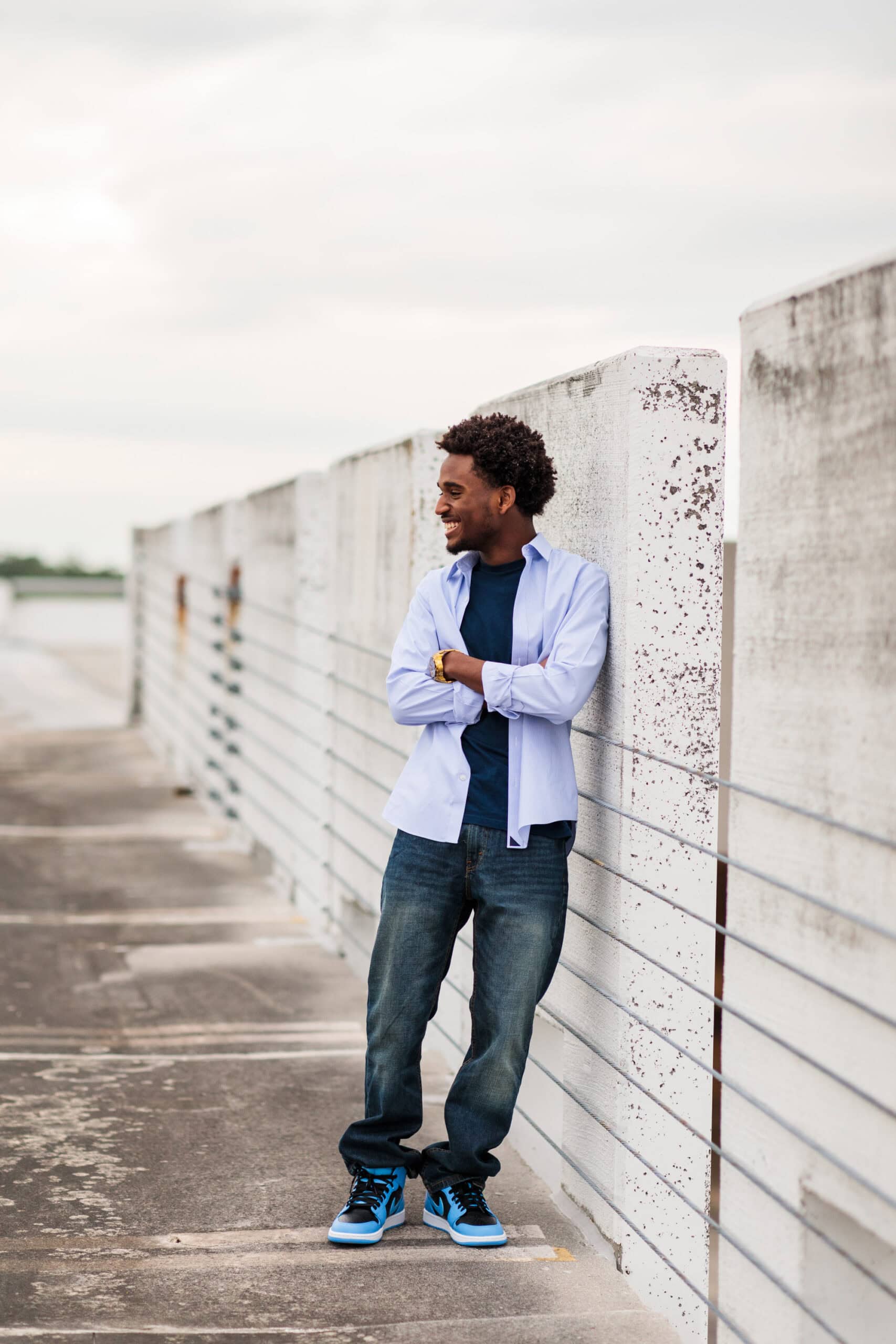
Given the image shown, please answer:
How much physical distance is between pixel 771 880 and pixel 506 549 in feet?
4.26

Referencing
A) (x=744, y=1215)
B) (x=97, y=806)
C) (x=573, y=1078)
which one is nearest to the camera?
(x=744, y=1215)

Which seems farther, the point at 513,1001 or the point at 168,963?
the point at 168,963

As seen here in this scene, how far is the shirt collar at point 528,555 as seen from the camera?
3.79 m

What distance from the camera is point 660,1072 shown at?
144 inches

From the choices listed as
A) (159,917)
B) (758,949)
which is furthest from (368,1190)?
(159,917)

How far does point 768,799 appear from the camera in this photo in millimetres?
2760

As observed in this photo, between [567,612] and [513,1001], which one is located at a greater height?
[567,612]

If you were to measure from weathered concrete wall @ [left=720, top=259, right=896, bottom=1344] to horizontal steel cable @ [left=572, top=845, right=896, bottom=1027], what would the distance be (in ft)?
0.08

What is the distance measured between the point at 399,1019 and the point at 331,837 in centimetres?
368

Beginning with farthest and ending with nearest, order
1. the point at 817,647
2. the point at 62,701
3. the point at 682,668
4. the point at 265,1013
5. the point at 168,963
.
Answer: the point at 62,701 < the point at 168,963 < the point at 265,1013 < the point at 682,668 < the point at 817,647

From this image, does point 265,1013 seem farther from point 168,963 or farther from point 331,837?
point 331,837

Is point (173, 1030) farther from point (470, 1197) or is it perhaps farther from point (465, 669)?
point (465, 669)

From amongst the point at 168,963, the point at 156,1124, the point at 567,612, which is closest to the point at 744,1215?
the point at 567,612

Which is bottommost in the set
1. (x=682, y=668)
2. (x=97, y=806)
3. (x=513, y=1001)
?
(x=97, y=806)
